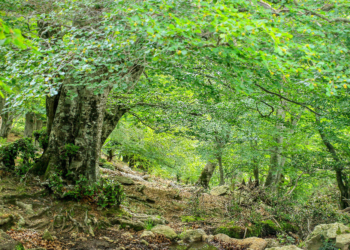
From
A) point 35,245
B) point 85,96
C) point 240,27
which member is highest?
point 240,27

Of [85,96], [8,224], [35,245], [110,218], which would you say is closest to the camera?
[35,245]

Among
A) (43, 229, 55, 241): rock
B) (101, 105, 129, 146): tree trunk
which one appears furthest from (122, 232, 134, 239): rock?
(101, 105, 129, 146): tree trunk

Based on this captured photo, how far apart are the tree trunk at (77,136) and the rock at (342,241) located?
6.16 m

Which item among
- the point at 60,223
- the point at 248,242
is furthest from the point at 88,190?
the point at 248,242

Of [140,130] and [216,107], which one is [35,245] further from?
[140,130]

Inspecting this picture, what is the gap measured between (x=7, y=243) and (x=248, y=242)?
5.35m

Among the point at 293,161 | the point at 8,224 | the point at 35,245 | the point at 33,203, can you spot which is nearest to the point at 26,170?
the point at 33,203

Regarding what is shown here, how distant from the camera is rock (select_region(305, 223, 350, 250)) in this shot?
5406 millimetres

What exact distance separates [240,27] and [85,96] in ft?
17.3

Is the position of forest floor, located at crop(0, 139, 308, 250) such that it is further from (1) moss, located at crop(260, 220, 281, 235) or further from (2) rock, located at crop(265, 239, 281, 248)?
(2) rock, located at crop(265, 239, 281, 248)

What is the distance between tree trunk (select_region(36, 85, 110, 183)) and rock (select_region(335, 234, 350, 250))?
6.16 m

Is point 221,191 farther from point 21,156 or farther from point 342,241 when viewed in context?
point 21,156

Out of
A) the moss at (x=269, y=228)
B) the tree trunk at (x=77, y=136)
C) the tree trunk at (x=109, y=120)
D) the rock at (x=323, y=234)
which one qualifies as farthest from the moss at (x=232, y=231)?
the tree trunk at (x=109, y=120)

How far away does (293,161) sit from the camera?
429 inches
